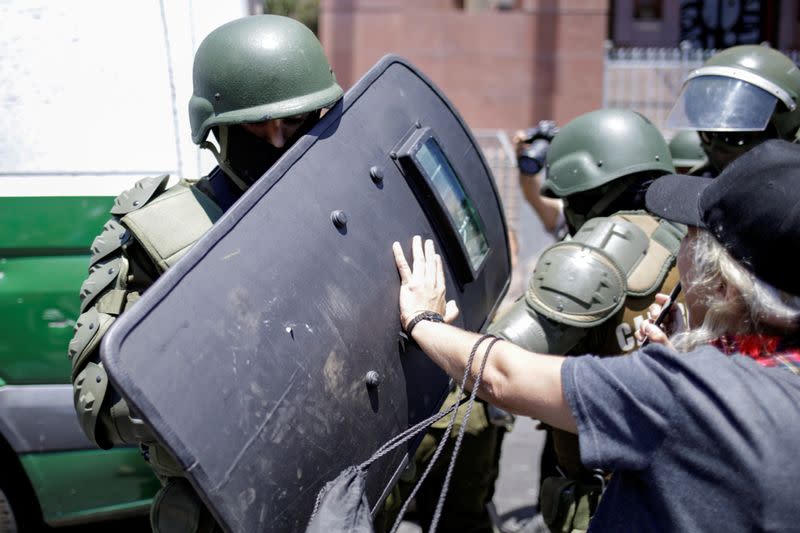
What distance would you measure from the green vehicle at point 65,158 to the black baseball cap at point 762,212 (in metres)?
1.90

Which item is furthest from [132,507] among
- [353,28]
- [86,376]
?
[353,28]

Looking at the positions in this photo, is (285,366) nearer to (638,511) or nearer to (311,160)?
(311,160)

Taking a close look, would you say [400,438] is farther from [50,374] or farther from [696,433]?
[50,374]

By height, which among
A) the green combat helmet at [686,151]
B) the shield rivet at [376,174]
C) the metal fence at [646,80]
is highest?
the shield rivet at [376,174]

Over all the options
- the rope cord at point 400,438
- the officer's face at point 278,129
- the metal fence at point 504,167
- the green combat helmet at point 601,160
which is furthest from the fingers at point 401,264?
the metal fence at point 504,167

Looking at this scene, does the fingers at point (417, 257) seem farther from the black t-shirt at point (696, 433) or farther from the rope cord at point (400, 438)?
the black t-shirt at point (696, 433)

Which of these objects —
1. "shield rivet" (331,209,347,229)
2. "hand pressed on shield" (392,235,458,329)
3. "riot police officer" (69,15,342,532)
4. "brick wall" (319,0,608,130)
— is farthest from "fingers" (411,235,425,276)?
"brick wall" (319,0,608,130)

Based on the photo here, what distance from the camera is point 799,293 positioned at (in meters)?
1.41

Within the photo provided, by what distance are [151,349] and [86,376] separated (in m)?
0.63

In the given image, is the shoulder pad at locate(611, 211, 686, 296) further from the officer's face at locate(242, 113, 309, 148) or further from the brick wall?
the brick wall

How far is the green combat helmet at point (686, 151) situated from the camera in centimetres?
459

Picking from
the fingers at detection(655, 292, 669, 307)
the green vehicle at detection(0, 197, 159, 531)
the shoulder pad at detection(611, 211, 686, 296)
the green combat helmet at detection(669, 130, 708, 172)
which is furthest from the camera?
the green combat helmet at detection(669, 130, 708, 172)

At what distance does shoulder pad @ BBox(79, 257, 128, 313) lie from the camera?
2.04 meters

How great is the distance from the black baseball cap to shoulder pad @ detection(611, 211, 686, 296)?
2.82 ft
